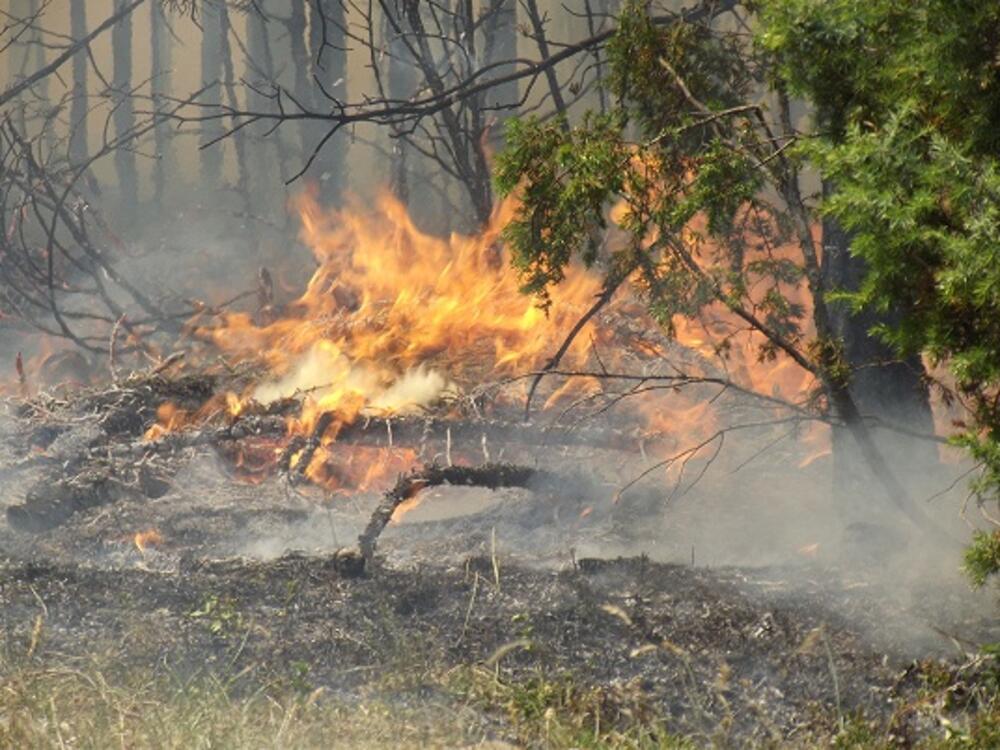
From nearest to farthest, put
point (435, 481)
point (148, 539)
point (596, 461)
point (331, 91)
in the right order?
point (435, 481), point (148, 539), point (596, 461), point (331, 91)

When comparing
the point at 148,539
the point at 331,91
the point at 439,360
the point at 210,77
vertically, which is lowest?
the point at 148,539

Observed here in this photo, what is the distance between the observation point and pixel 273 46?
100 ft

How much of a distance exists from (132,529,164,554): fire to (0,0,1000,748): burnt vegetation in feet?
0.10


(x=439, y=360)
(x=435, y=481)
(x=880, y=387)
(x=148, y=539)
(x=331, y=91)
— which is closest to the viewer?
(x=880, y=387)

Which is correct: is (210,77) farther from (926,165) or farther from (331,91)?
(926,165)

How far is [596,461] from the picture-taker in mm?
8906

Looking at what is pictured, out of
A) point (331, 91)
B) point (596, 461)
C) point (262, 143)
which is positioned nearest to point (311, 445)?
point (596, 461)

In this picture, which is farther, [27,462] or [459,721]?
[27,462]

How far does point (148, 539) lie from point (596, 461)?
296 centimetres

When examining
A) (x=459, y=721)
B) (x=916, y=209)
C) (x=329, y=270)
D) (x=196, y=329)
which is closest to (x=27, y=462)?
(x=196, y=329)

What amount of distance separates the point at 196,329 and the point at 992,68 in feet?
26.9

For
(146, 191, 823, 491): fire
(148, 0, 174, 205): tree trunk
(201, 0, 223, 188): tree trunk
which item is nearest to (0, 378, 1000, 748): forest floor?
(146, 191, 823, 491): fire

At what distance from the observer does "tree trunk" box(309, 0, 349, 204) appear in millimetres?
21141

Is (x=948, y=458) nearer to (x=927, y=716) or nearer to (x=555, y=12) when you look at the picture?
(x=927, y=716)
